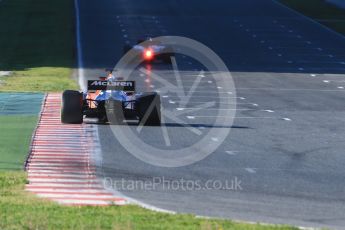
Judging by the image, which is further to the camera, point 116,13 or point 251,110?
point 116,13

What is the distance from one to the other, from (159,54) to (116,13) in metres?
22.2

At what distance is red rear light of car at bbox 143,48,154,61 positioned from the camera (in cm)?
4722

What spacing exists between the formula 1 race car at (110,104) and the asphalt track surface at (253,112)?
559mm

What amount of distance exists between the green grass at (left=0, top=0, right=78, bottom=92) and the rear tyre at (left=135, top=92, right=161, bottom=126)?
9.77 meters

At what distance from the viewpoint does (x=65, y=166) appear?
19281 mm

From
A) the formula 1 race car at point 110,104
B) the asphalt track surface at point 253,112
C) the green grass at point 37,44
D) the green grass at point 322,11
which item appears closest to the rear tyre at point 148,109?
the formula 1 race car at point 110,104

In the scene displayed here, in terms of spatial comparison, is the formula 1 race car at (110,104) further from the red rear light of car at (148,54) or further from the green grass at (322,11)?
the green grass at (322,11)

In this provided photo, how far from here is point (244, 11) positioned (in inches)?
2825

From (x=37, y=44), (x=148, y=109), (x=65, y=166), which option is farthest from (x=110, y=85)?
(x=37, y=44)

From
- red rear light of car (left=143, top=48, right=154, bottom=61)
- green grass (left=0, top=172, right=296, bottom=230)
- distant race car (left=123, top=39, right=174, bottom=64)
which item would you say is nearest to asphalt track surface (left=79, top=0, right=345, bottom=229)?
distant race car (left=123, top=39, right=174, bottom=64)

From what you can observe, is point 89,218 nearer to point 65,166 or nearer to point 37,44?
point 65,166

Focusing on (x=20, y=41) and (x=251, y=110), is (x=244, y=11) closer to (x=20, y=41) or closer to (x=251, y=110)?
(x=20, y=41)

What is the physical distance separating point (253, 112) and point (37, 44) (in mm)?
24625

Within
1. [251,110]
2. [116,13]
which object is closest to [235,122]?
[251,110]
